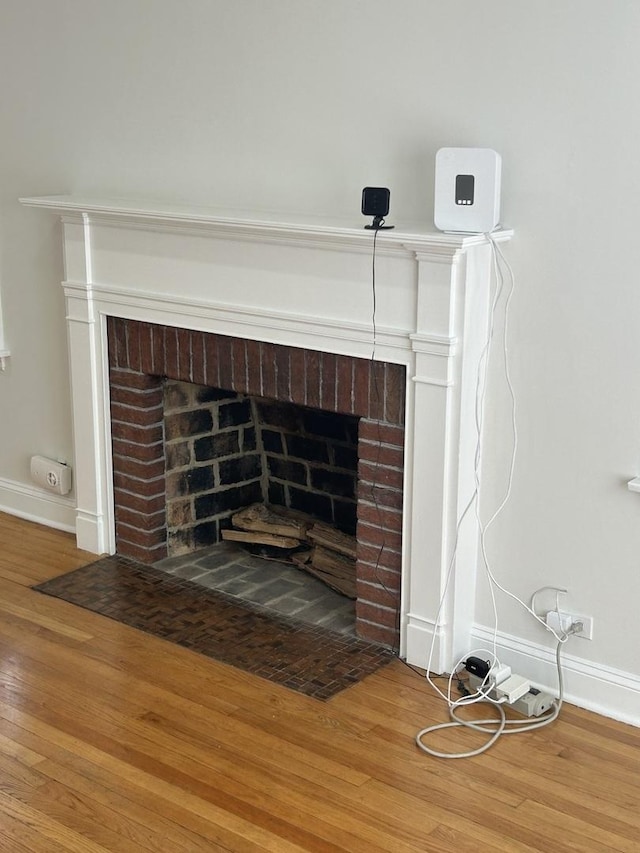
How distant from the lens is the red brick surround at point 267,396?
3.11 metres

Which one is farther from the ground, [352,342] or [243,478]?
[352,342]

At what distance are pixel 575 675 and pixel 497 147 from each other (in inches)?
55.4

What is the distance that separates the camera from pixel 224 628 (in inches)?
133

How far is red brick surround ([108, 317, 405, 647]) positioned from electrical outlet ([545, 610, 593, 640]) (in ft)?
1.50

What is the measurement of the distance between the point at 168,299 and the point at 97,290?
36cm

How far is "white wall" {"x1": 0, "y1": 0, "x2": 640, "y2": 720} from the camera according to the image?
2.67 metres

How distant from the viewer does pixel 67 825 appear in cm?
244

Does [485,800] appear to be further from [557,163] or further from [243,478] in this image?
[243,478]

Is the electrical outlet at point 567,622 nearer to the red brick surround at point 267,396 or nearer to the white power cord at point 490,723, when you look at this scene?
the white power cord at point 490,723

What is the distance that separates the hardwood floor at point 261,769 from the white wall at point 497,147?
0.37 metres

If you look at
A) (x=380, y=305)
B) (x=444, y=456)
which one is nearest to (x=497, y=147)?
(x=380, y=305)

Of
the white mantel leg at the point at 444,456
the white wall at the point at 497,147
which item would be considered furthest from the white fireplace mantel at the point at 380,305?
the white wall at the point at 497,147

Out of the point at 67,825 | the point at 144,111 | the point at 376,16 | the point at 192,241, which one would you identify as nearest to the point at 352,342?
the point at 192,241

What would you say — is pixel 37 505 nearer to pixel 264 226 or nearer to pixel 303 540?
pixel 303 540
